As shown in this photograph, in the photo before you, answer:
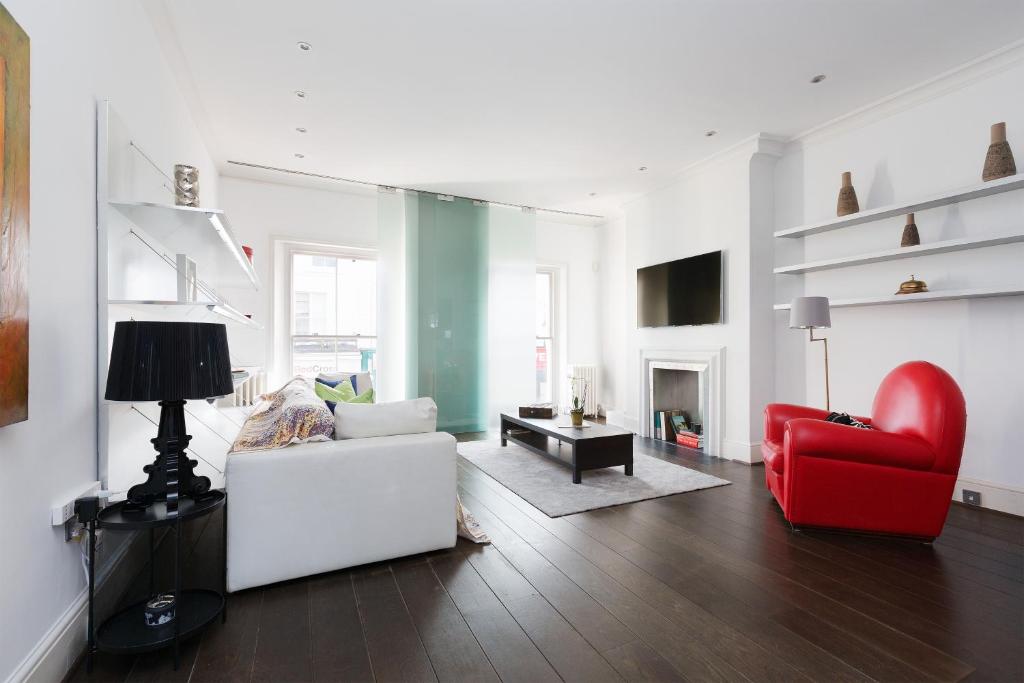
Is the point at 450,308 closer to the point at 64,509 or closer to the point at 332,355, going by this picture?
the point at 332,355

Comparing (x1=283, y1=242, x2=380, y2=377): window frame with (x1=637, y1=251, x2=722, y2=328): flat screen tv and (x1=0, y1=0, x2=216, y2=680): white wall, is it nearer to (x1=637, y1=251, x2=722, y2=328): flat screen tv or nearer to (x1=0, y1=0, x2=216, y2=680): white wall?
(x1=637, y1=251, x2=722, y2=328): flat screen tv

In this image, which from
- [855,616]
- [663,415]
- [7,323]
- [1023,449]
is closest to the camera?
[7,323]

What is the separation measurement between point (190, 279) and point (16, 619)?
2.13 metres

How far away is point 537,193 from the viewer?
5723 millimetres

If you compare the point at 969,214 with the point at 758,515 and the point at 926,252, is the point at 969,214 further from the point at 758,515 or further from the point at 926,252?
the point at 758,515

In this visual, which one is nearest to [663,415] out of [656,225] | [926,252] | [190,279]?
[656,225]

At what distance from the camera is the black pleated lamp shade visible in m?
1.50

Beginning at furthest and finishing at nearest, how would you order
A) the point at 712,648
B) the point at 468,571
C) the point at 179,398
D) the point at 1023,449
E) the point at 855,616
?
the point at 1023,449 → the point at 468,571 → the point at 855,616 → the point at 712,648 → the point at 179,398

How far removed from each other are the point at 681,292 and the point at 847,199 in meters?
1.64

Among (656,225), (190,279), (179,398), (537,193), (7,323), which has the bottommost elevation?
(179,398)

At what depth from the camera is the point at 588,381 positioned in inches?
273

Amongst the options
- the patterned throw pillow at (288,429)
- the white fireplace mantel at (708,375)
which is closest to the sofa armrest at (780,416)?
the white fireplace mantel at (708,375)

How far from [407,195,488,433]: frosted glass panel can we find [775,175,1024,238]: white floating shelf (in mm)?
3220

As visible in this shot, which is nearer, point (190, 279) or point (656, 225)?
point (190, 279)
